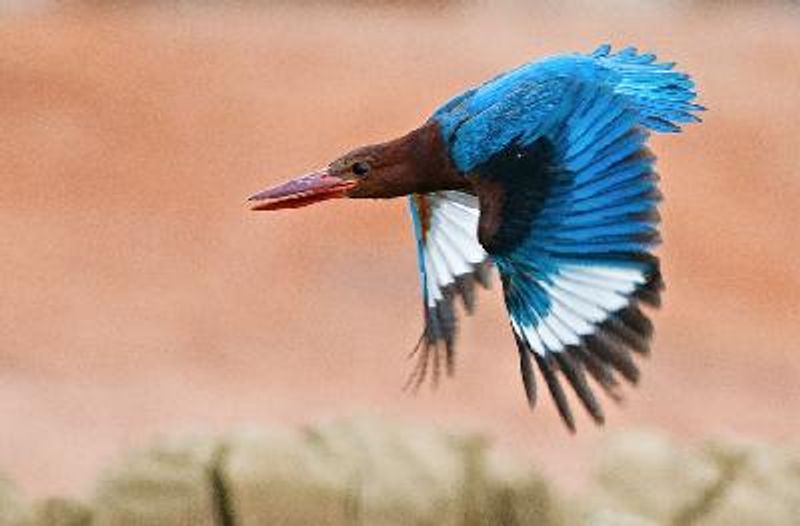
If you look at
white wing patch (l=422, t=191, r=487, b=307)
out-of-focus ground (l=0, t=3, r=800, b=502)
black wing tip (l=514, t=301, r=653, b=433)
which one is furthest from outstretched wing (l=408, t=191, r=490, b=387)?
out-of-focus ground (l=0, t=3, r=800, b=502)

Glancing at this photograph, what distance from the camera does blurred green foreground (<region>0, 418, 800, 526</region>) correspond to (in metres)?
1.12

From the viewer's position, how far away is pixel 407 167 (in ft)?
2.54

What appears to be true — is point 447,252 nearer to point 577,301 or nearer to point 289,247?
Result: point 577,301

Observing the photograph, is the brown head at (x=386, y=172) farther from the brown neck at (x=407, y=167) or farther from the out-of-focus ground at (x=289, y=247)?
the out-of-focus ground at (x=289, y=247)

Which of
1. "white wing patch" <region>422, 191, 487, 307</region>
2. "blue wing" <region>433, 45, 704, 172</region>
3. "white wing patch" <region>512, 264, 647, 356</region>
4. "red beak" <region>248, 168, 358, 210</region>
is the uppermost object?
"blue wing" <region>433, 45, 704, 172</region>

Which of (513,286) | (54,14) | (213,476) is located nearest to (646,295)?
(513,286)

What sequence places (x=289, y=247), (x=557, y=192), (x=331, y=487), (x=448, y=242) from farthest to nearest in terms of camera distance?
1. (x=289, y=247)
2. (x=331, y=487)
3. (x=448, y=242)
4. (x=557, y=192)

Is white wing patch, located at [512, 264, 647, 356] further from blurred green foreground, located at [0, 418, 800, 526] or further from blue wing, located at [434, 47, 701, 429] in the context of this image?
blurred green foreground, located at [0, 418, 800, 526]

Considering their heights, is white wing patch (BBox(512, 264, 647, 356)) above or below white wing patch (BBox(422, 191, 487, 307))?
below

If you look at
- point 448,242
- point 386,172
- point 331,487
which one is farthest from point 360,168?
point 331,487

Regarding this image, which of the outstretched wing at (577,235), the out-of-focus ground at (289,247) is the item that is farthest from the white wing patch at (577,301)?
the out-of-focus ground at (289,247)

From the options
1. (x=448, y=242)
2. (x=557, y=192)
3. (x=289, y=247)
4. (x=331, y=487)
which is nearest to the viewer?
(x=557, y=192)

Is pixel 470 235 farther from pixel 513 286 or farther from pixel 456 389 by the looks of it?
pixel 456 389

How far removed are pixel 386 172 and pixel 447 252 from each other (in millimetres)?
124
